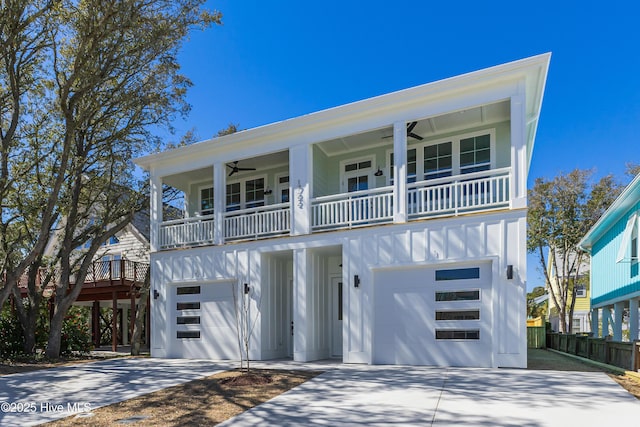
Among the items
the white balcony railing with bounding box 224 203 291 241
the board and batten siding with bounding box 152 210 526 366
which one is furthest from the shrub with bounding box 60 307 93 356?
the white balcony railing with bounding box 224 203 291 241

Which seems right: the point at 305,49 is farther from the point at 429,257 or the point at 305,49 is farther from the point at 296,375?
the point at 296,375

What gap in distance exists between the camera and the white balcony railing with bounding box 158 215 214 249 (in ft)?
43.0

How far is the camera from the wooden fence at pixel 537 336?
16516mm

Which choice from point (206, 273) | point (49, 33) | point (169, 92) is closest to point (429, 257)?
point (206, 273)

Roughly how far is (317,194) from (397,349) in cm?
443

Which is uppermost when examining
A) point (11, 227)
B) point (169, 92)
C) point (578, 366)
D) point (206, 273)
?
point (169, 92)

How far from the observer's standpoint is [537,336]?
16.6 meters

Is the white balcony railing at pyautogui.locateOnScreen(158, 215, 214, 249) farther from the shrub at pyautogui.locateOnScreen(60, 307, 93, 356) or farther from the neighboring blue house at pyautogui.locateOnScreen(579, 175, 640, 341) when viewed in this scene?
the neighboring blue house at pyautogui.locateOnScreen(579, 175, 640, 341)

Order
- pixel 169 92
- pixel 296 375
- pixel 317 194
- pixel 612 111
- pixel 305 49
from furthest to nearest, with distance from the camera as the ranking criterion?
pixel 612 111
pixel 305 49
pixel 169 92
pixel 317 194
pixel 296 375

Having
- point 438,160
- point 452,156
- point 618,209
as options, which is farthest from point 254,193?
point 618,209

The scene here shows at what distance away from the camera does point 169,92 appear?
589 inches

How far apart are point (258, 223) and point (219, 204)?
1.29 metres

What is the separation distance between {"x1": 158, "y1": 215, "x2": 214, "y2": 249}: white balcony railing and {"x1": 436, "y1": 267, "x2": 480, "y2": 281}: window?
645cm

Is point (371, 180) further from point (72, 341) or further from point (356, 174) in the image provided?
point (72, 341)
